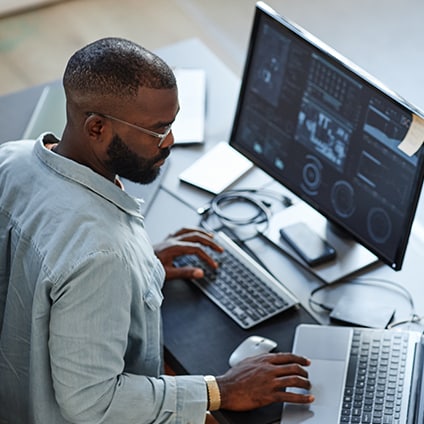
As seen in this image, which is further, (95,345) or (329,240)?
(329,240)

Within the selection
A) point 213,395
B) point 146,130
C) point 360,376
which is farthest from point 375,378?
point 146,130

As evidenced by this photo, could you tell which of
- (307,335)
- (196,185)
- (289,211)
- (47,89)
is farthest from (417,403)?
(47,89)

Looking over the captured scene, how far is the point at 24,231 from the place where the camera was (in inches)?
73.8

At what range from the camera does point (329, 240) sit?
2477 millimetres

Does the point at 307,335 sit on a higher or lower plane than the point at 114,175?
lower

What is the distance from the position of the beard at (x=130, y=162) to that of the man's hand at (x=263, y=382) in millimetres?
440

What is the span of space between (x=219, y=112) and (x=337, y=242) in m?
0.68

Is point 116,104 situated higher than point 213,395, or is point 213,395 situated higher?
point 116,104

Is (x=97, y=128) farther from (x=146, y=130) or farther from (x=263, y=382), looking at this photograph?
(x=263, y=382)

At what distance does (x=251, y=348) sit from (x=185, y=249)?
353mm

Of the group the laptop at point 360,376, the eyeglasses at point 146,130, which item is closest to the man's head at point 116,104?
the eyeglasses at point 146,130

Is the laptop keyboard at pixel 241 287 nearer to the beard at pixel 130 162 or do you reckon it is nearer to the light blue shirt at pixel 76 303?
the light blue shirt at pixel 76 303

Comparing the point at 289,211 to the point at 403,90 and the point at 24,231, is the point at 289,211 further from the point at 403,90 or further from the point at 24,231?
the point at 403,90

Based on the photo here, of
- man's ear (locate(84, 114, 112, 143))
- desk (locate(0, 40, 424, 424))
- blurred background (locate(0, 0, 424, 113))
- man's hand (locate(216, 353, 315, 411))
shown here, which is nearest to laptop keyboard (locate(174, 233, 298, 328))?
desk (locate(0, 40, 424, 424))
